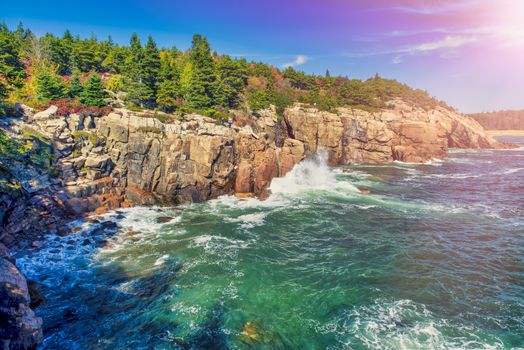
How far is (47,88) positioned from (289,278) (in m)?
49.0

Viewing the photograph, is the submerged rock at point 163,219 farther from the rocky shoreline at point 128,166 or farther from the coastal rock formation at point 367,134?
the coastal rock formation at point 367,134

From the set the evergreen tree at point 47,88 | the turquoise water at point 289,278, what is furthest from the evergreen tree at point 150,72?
the turquoise water at point 289,278

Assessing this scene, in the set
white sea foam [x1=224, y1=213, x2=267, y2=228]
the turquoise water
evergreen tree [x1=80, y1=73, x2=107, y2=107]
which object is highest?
evergreen tree [x1=80, y1=73, x2=107, y2=107]

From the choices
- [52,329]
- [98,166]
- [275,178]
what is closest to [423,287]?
[52,329]

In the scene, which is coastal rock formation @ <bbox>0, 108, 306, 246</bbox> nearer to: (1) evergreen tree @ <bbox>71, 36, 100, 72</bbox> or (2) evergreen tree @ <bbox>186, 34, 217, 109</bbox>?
(2) evergreen tree @ <bbox>186, 34, 217, 109</bbox>

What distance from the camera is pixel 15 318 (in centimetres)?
1482

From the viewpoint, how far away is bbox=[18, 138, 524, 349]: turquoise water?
685 inches

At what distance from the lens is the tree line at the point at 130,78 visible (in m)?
48.0

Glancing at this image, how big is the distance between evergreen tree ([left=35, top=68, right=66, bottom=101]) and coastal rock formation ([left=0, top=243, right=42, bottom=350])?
39.4 meters

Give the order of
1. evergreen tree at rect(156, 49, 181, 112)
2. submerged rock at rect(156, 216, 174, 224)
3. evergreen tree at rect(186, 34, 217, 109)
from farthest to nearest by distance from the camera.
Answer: evergreen tree at rect(186, 34, 217, 109) < evergreen tree at rect(156, 49, 181, 112) < submerged rock at rect(156, 216, 174, 224)

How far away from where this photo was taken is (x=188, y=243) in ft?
97.1

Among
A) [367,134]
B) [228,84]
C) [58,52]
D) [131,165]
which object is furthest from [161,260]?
[367,134]

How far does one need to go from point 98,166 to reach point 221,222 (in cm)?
2059

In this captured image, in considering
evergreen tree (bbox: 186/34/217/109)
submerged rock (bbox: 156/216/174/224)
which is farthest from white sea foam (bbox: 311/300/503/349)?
evergreen tree (bbox: 186/34/217/109)
